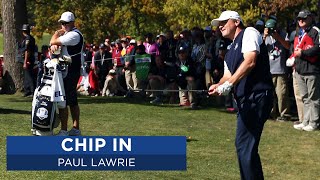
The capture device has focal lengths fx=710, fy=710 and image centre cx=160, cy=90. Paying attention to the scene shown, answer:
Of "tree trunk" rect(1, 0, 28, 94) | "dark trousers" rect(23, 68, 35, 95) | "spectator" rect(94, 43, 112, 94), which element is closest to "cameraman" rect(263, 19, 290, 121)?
"dark trousers" rect(23, 68, 35, 95)

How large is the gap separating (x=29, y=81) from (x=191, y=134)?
8.82 metres

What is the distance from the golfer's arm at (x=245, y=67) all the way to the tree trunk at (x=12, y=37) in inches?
588

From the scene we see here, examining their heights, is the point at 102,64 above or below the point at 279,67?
below

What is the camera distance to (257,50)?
7742 mm

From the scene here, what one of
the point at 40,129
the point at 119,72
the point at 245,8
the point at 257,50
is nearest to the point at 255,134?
the point at 257,50

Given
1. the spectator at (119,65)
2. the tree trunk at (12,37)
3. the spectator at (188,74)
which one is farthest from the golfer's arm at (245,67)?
the tree trunk at (12,37)

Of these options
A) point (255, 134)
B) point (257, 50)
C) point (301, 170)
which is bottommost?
point (301, 170)

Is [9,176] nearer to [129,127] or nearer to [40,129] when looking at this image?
[40,129]

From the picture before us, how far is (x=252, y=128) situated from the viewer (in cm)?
796

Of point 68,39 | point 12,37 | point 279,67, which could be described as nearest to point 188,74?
point 279,67

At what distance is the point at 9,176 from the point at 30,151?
0.42m

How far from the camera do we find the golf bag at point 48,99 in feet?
36.1

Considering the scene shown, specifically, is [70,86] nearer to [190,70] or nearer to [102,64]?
[190,70]

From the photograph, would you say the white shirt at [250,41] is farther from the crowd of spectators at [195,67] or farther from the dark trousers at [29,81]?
the dark trousers at [29,81]
